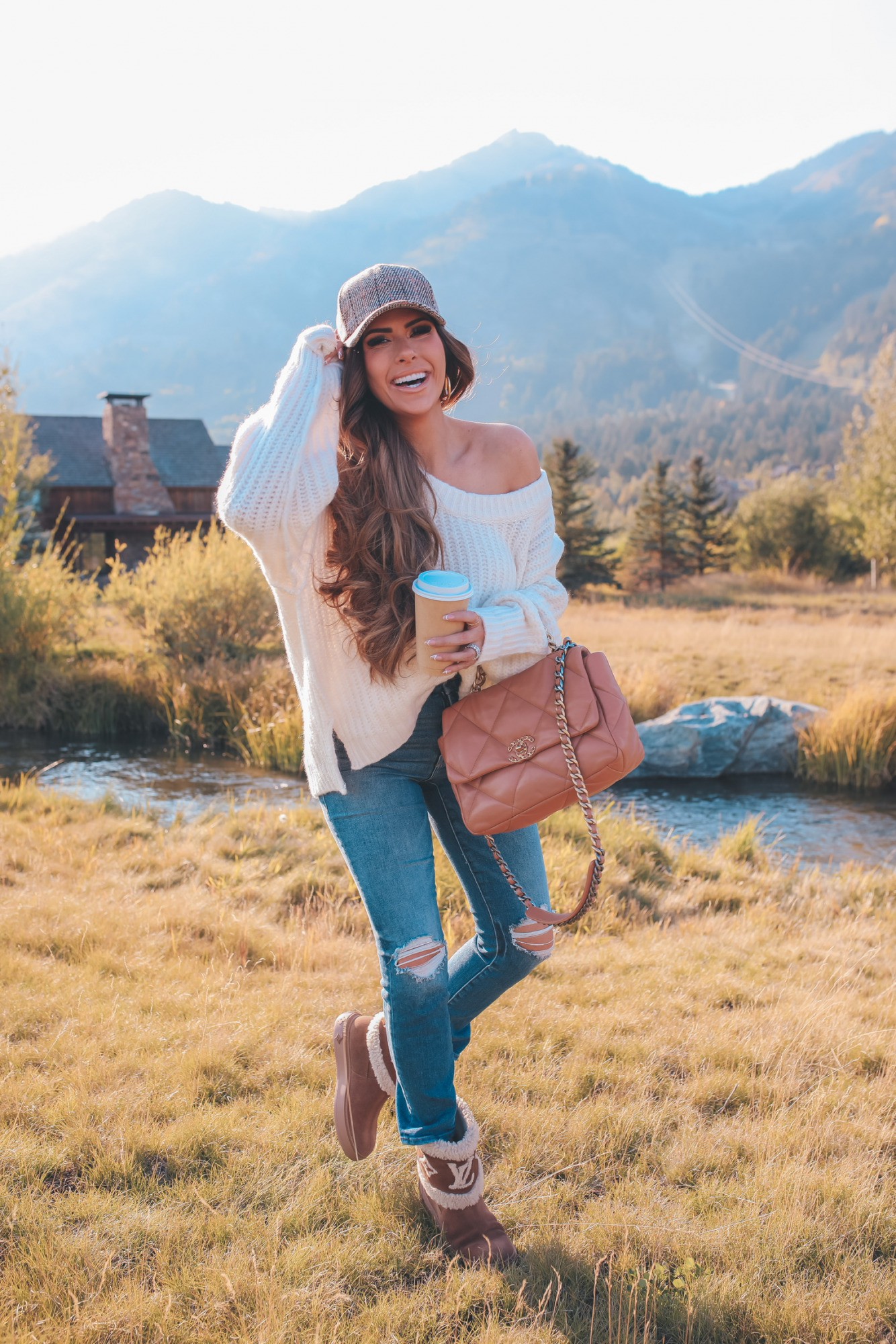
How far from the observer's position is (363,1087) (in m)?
2.19

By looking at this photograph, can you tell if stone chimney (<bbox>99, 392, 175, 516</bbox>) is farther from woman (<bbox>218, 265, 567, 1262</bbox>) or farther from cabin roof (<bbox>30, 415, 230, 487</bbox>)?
woman (<bbox>218, 265, 567, 1262</bbox>)

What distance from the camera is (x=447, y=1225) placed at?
6.37 feet

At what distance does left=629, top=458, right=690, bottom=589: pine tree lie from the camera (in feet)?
110

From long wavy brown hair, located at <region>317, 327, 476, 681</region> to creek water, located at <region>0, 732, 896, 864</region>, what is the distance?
16.5 feet

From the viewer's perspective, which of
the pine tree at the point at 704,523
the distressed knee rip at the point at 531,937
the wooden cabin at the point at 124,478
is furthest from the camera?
the pine tree at the point at 704,523

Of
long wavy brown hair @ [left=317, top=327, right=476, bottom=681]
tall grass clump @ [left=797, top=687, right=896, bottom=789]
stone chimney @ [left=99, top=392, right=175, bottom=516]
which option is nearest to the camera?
long wavy brown hair @ [left=317, top=327, right=476, bottom=681]

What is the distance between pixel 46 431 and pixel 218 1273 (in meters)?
35.8

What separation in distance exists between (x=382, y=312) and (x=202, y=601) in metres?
9.44

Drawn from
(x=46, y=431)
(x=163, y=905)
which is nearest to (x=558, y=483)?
(x=46, y=431)

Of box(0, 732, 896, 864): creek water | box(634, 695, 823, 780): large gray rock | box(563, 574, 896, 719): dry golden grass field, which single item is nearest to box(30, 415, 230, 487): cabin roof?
box(563, 574, 896, 719): dry golden grass field

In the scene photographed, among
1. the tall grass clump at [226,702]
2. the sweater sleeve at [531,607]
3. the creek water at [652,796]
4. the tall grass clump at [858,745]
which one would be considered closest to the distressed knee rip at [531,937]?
the sweater sleeve at [531,607]

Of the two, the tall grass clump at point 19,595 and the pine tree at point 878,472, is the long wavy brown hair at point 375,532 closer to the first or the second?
the tall grass clump at point 19,595

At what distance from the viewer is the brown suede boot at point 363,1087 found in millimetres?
2158

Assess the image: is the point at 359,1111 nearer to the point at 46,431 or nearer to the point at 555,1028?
the point at 555,1028
